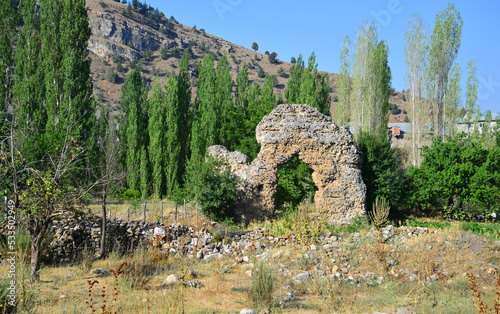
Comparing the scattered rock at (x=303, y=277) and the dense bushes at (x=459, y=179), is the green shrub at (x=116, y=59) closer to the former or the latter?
the dense bushes at (x=459, y=179)

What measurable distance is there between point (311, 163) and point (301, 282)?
7.46 metres

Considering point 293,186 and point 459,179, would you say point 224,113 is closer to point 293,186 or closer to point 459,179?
point 293,186

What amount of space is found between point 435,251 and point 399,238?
192 cm

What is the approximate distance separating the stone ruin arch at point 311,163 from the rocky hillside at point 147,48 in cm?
4854

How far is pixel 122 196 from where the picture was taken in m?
21.5

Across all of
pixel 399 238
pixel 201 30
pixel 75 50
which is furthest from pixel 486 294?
pixel 201 30

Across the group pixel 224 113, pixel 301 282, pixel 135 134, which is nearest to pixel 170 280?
pixel 301 282

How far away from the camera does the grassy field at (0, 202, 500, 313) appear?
602cm

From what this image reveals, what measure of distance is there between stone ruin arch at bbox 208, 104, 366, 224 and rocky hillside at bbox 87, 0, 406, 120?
4854cm

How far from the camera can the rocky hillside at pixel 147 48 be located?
6925cm

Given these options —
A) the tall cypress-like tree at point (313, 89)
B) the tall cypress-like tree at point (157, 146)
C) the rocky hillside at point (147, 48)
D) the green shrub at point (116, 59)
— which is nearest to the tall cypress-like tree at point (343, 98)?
the tall cypress-like tree at point (313, 89)

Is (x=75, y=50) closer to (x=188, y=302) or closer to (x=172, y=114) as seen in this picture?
(x=172, y=114)

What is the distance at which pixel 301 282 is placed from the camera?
25.0 ft

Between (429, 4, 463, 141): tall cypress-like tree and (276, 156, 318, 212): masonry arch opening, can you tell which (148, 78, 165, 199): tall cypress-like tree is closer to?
(276, 156, 318, 212): masonry arch opening
